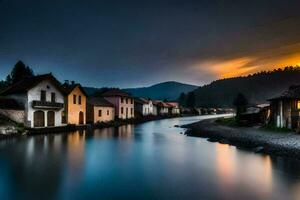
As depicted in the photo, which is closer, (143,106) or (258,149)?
(258,149)

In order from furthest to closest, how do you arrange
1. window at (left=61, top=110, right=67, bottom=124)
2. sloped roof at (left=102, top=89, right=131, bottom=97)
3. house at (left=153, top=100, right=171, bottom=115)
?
house at (left=153, top=100, right=171, bottom=115) < sloped roof at (left=102, top=89, right=131, bottom=97) < window at (left=61, top=110, right=67, bottom=124)

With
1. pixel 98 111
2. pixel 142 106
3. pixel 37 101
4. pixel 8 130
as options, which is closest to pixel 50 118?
pixel 37 101

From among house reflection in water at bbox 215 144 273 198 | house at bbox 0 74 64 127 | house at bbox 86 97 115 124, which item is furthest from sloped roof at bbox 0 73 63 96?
house reflection in water at bbox 215 144 273 198

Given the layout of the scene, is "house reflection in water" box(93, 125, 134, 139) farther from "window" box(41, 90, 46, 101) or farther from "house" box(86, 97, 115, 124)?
"house" box(86, 97, 115, 124)

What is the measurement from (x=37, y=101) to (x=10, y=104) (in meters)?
3.17

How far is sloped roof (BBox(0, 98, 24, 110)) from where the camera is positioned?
120ft

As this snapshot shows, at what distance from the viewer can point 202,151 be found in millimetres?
24797

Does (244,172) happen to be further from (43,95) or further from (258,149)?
(43,95)

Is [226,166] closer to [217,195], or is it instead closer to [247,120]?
[217,195]

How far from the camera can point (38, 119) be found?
4016 cm

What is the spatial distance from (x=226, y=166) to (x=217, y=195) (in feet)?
21.6

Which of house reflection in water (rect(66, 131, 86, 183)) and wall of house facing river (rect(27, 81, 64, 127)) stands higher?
wall of house facing river (rect(27, 81, 64, 127))

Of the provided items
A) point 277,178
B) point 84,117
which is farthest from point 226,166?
point 84,117

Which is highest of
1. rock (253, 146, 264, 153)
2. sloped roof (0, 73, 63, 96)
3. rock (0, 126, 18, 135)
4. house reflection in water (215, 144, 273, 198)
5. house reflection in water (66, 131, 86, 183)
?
sloped roof (0, 73, 63, 96)
